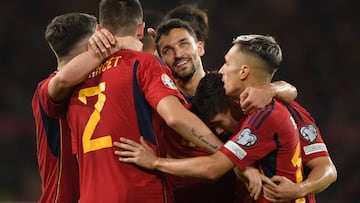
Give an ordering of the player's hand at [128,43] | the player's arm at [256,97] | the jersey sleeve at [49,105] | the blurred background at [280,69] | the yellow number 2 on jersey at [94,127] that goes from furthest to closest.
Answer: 1. the blurred background at [280,69]
2. the jersey sleeve at [49,105]
3. the player's hand at [128,43]
4. the yellow number 2 on jersey at [94,127]
5. the player's arm at [256,97]

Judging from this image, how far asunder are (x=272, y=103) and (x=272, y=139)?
0.27m

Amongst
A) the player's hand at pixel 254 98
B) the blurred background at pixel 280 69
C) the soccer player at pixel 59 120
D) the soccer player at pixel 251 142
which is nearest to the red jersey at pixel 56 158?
the soccer player at pixel 59 120

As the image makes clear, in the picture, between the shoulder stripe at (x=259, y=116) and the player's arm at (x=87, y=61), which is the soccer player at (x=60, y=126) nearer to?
the player's arm at (x=87, y=61)

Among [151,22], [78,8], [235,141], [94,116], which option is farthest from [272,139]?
[78,8]

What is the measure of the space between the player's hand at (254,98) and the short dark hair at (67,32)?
49.3 inches

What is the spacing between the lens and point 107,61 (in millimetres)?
4637

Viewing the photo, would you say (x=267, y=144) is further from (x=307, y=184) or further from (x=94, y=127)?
(x=94, y=127)

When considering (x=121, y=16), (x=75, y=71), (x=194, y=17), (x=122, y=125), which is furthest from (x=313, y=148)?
(x=194, y=17)

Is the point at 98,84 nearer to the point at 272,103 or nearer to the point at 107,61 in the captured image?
the point at 107,61

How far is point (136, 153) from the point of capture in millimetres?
4438

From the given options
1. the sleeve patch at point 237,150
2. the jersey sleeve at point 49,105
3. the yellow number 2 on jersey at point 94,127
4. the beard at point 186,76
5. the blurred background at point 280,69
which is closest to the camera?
the sleeve patch at point 237,150

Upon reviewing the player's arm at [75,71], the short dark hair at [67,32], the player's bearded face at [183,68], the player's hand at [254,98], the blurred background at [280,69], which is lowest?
the blurred background at [280,69]

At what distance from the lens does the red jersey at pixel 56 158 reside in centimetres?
506

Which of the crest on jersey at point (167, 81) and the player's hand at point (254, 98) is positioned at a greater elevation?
the crest on jersey at point (167, 81)
